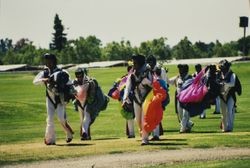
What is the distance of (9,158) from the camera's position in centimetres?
1566

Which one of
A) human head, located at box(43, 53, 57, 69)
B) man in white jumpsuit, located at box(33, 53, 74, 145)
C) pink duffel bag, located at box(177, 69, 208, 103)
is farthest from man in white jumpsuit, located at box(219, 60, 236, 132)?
human head, located at box(43, 53, 57, 69)

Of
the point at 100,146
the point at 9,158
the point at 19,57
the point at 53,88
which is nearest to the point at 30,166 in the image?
the point at 9,158

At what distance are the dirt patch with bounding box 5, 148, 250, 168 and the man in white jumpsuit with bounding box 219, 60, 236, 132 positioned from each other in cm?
642

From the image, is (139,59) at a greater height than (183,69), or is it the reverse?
(139,59)

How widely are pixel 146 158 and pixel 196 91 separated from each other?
841 cm

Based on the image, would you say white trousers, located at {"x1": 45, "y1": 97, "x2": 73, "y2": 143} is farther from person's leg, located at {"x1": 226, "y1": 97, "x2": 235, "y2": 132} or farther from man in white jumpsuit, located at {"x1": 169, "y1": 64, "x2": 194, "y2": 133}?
person's leg, located at {"x1": 226, "y1": 97, "x2": 235, "y2": 132}

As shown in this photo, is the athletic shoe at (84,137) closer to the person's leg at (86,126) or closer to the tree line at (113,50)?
the person's leg at (86,126)

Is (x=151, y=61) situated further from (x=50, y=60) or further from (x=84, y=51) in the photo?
(x=84, y=51)

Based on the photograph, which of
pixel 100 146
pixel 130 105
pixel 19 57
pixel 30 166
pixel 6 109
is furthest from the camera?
pixel 19 57

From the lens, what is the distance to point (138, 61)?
701 inches

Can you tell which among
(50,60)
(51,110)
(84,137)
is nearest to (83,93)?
(84,137)

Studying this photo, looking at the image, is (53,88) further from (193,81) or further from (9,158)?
(193,81)

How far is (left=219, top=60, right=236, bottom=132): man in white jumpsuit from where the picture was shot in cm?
2217

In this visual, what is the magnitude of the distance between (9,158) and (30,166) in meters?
1.28
